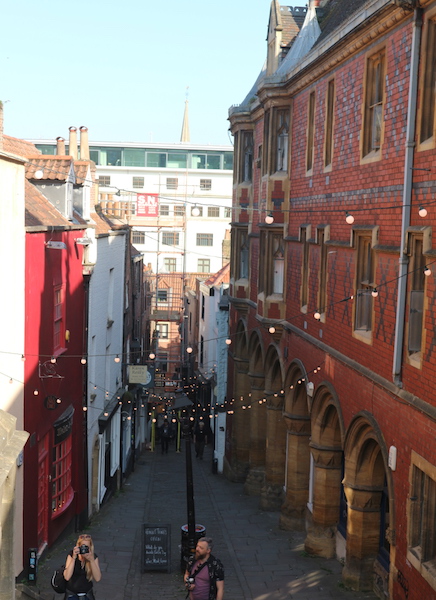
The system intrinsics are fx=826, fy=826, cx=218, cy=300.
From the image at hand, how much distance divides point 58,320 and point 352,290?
7219 mm

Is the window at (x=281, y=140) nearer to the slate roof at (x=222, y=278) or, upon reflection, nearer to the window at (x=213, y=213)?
the slate roof at (x=222, y=278)

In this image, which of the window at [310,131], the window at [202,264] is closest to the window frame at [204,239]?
the window at [202,264]

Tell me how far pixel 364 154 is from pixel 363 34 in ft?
7.45

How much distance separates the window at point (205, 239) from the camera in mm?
83000

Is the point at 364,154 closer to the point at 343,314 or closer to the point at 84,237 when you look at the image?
the point at 343,314

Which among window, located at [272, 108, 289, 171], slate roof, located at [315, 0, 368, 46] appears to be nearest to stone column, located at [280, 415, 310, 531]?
window, located at [272, 108, 289, 171]

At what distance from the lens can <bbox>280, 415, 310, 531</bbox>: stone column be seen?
22250 millimetres

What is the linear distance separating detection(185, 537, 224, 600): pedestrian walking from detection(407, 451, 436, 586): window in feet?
10.4

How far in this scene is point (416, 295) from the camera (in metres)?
13.2

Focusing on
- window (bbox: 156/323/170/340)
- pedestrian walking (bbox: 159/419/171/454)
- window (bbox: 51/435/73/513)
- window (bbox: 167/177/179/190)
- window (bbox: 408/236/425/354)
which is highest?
window (bbox: 167/177/179/190)

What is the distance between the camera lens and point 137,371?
102 ft

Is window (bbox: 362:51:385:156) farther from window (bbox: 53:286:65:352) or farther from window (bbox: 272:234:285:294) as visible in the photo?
window (bbox: 272:234:285:294)

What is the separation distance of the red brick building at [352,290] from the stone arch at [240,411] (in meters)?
2.22

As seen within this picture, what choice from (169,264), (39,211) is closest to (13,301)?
(39,211)
